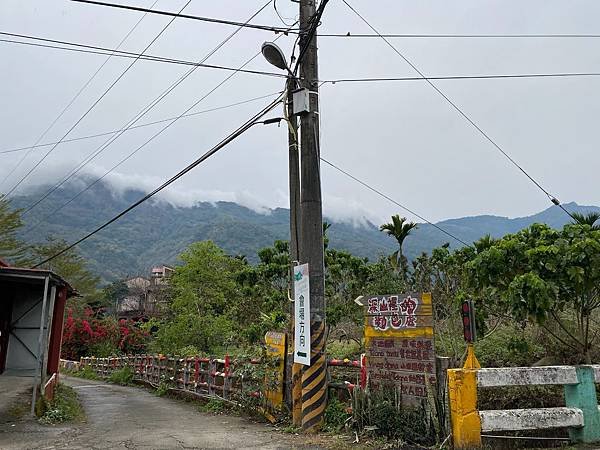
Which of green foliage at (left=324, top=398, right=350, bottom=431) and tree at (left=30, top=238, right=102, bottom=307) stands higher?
tree at (left=30, top=238, right=102, bottom=307)

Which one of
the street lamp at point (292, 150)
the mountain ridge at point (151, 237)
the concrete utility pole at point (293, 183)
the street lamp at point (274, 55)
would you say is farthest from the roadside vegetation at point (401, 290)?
the mountain ridge at point (151, 237)

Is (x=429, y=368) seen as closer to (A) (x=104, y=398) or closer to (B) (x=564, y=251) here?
(B) (x=564, y=251)

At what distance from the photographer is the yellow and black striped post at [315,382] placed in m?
8.14

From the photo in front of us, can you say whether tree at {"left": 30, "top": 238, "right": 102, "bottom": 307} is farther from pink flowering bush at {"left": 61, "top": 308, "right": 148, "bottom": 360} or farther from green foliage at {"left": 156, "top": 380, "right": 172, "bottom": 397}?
green foliage at {"left": 156, "top": 380, "right": 172, "bottom": 397}

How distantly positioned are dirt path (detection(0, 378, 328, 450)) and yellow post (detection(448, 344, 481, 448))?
6.72ft

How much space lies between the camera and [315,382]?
822 centimetres

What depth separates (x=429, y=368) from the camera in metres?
6.87

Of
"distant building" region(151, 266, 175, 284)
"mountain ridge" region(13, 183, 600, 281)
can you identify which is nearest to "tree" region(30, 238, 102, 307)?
"distant building" region(151, 266, 175, 284)

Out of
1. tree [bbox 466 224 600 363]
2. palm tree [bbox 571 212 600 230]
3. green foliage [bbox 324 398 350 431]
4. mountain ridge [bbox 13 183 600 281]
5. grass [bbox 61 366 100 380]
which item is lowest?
grass [bbox 61 366 100 380]

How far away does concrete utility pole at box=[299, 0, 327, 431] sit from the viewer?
8.21m

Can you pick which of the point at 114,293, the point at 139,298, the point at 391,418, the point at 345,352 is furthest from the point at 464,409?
the point at 114,293

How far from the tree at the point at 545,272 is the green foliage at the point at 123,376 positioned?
17.9 m

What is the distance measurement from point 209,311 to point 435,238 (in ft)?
592

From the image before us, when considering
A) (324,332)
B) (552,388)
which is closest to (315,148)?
(324,332)
